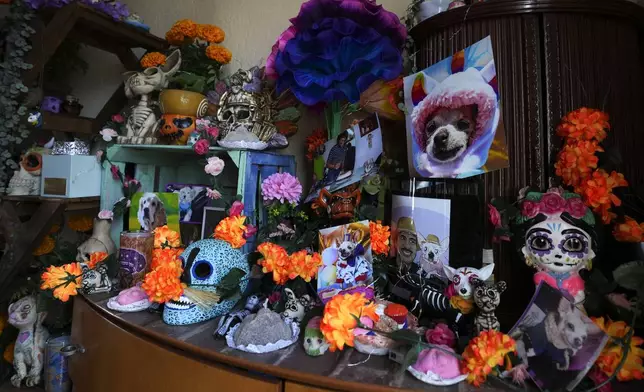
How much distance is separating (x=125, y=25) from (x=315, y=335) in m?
1.00

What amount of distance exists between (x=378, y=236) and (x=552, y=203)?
0.97 ft

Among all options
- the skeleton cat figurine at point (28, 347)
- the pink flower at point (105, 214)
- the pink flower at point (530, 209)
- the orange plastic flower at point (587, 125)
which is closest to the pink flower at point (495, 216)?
the pink flower at point (530, 209)

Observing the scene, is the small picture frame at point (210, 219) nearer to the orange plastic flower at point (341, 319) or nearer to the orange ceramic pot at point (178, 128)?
the orange ceramic pot at point (178, 128)

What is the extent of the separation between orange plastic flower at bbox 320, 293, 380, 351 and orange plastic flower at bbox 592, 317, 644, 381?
1.02 feet

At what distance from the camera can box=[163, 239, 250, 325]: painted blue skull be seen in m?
0.70

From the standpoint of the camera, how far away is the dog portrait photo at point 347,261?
73 centimetres

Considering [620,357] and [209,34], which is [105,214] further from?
[620,357]

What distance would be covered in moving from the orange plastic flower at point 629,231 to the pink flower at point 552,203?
11 cm

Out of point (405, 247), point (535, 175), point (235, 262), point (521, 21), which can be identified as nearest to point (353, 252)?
point (405, 247)

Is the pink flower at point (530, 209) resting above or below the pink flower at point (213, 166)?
below

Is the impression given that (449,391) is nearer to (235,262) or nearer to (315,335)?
(315,335)

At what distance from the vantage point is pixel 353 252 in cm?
74

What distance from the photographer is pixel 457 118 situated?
736mm

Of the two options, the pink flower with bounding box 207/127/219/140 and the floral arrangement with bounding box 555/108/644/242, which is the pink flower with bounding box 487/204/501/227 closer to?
the floral arrangement with bounding box 555/108/644/242
